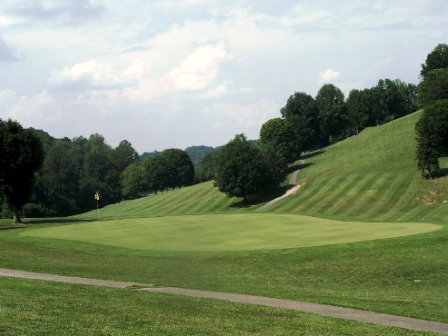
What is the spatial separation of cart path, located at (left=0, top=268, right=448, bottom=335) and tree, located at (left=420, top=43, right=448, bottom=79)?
157 m

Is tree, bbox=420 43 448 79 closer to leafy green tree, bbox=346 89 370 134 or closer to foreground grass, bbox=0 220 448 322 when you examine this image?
leafy green tree, bbox=346 89 370 134

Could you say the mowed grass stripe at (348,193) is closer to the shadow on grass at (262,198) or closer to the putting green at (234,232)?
the shadow on grass at (262,198)

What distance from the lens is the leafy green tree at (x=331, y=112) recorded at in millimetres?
157750

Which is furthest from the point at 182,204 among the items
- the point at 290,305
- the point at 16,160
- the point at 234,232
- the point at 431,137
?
the point at 290,305

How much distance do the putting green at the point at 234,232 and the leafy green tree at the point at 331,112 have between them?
11814cm

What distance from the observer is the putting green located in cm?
3027

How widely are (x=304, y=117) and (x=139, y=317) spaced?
444 feet

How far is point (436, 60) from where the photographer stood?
163m

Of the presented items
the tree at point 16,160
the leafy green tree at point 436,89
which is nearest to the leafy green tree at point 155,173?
the leafy green tree at point 436,89

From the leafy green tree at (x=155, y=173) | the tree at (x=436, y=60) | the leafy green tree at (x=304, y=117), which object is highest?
the tree at (x=436, y=60)

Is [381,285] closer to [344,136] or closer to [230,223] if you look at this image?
[230,223]

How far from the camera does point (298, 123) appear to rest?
140 m

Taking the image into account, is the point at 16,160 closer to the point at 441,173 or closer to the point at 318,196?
the point at 318,196

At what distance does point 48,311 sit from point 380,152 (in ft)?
365
